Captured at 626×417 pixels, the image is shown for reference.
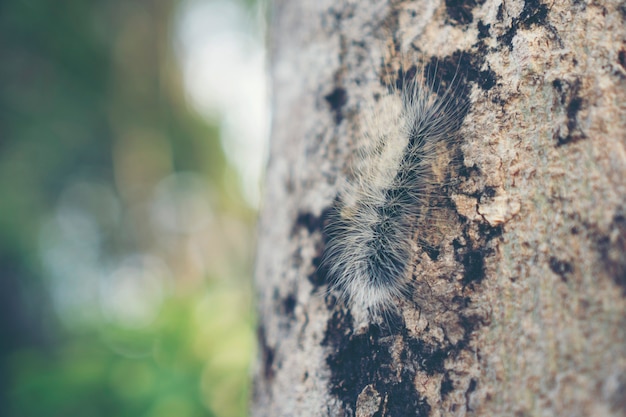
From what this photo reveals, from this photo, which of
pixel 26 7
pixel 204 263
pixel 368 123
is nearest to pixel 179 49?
pixel 26 7

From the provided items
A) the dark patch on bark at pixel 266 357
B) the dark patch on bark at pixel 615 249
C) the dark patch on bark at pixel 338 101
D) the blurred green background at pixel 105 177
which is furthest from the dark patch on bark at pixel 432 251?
the blurred green background at pixel 105 177

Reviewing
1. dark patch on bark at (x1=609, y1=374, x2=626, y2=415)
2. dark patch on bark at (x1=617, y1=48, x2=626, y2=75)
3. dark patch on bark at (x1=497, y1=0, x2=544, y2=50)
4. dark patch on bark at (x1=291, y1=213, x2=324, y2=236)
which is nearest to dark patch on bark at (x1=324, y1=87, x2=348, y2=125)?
dark patch on bark at (x1=291, y1=213, x2=324, y2=236)

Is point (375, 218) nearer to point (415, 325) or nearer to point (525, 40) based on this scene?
point (415, 325)

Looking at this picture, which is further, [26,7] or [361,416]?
[26,7]

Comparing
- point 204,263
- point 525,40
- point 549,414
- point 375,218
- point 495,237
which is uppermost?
point 204,263

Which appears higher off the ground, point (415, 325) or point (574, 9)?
point (574, 9)

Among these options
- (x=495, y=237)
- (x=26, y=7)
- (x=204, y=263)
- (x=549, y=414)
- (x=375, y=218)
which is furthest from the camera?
(x=204, y=263)

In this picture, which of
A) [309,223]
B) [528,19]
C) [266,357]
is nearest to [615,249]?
[528,19]
